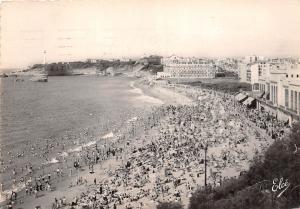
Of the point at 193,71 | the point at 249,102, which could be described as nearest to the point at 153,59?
the point at 249,102

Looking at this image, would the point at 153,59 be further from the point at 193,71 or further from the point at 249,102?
the point at 193,71

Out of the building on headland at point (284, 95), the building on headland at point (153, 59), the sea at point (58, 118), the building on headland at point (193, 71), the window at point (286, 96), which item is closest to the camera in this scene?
the building on headland at point (284, 95)

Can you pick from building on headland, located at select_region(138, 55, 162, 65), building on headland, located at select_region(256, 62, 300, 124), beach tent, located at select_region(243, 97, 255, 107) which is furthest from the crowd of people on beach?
building on headland, located at select_region(138, 55, 162, 65)

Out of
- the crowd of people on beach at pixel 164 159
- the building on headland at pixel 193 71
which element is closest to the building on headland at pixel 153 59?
the crowd of people on beach at pixel 164 159

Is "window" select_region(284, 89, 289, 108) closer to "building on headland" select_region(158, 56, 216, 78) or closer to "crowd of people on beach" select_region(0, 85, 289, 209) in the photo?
"crowd of people on beach" select_region(0, 85, 289, 209)

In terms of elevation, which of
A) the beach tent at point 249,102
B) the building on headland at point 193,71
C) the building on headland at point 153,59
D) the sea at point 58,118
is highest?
the building on headland at point 153,59

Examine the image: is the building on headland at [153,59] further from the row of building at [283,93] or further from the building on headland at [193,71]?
the building on headland at [193,71]
